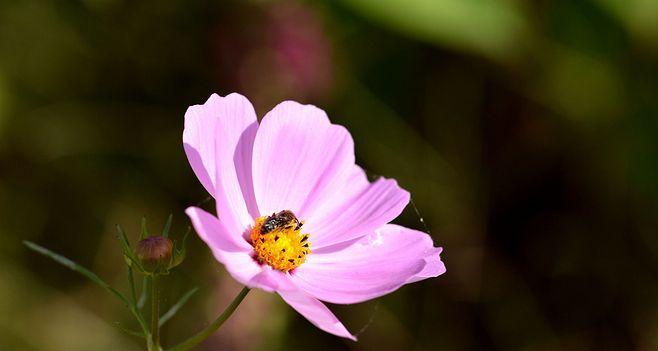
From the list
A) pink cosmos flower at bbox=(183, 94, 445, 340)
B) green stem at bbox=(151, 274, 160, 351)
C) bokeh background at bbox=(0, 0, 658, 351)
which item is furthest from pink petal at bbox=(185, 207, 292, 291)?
bokeh background at bbox=(0, 0, 658, 351)

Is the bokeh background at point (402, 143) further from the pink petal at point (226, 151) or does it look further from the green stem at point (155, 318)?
the green stem at point (155, 318)

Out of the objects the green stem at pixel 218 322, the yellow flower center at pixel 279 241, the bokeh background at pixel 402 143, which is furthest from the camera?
the bokeh background at pixel 402 143

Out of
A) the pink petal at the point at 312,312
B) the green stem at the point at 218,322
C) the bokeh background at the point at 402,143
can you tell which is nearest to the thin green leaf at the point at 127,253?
the green stem at the point at 218,322

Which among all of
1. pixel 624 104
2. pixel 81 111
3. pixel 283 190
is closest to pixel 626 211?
pixel 624 104

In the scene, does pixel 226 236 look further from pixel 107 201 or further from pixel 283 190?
pixel 107 201

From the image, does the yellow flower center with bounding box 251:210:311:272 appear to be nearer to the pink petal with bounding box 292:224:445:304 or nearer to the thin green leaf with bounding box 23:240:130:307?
the pink petal with bounding box 292:224:445:304
